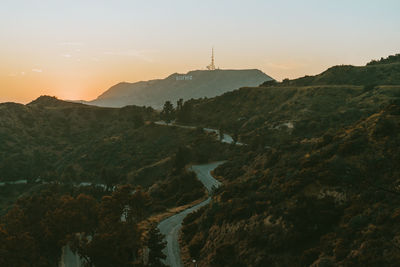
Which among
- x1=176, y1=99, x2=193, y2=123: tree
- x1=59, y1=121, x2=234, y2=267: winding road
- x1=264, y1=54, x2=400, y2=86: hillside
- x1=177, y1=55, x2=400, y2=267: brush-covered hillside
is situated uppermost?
x1=264, y1=54, x2=400, y2=86: hillside

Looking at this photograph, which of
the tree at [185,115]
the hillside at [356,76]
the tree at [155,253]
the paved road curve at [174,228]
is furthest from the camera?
the tree at [185,115]

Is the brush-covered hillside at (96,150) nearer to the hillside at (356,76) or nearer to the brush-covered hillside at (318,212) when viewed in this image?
the brush-covered hillside at (318,212)

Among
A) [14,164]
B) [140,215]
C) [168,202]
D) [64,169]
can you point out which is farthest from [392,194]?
[14,164]


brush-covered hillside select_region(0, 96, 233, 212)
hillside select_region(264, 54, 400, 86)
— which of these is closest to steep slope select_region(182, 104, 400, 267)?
brush-covered hillside select_region(0, 96, 233, 212)

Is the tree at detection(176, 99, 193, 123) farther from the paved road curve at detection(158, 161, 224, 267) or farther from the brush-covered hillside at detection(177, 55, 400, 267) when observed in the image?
the brush-covered hillside at detection(177, 55, 400, 267)

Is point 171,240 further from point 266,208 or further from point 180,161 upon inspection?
point 180,161

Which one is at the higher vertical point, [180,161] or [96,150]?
[180,161]

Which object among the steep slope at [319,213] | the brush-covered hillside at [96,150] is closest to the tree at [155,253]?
the steep slope at [319,213]

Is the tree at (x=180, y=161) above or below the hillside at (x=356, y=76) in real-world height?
below

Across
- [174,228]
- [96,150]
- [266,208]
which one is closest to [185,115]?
[96,150]

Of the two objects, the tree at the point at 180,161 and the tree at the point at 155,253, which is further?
the tree at the point at 180,161

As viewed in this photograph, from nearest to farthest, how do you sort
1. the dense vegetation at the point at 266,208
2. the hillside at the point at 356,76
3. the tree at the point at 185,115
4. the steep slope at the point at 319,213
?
the steep slope at the point at 319,213 < the dense vegetation at the point at 266,208 < the hillside at the point at 356,76 < the tree at the point at 185,115
